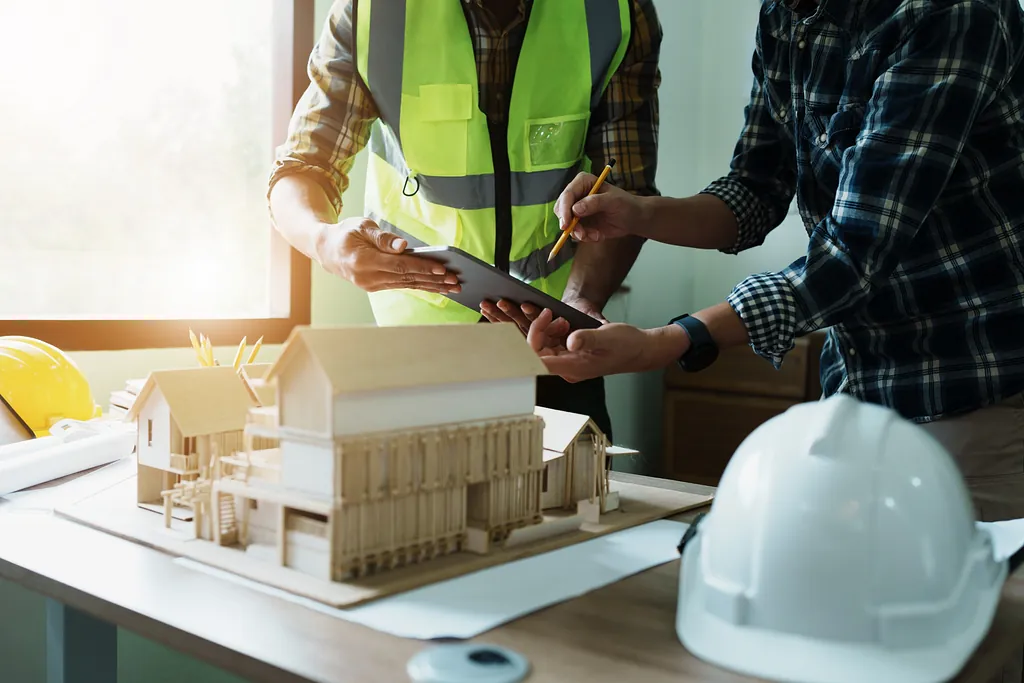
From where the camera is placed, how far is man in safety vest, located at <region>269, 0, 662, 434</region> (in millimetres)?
1513

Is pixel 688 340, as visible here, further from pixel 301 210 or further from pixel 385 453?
pixel 301 210

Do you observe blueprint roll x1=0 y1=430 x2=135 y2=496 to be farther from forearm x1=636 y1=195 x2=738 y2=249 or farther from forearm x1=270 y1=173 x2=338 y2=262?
forearm x1=636 y1=195 x2=738 y2=249

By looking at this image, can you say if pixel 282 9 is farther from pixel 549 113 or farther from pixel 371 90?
pixel 549 113

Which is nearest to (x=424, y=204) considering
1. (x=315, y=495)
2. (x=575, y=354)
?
(x=575, y=354)

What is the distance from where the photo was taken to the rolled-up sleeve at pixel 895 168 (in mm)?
1035

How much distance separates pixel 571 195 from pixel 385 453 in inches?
24.8

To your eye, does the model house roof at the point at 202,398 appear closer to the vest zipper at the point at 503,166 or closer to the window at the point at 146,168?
the vest zipper at the point at 503,166

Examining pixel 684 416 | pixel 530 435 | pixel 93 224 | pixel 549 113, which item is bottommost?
pixel 684 416

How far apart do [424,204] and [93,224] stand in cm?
92

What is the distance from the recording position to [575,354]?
43.4 inches

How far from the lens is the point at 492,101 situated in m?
1.56

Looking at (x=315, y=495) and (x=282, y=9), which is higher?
(x=282, y=9)

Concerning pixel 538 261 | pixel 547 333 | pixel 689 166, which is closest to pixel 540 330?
pixel 547 333

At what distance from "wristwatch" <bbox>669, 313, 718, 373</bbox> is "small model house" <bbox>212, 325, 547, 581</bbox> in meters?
0.26
